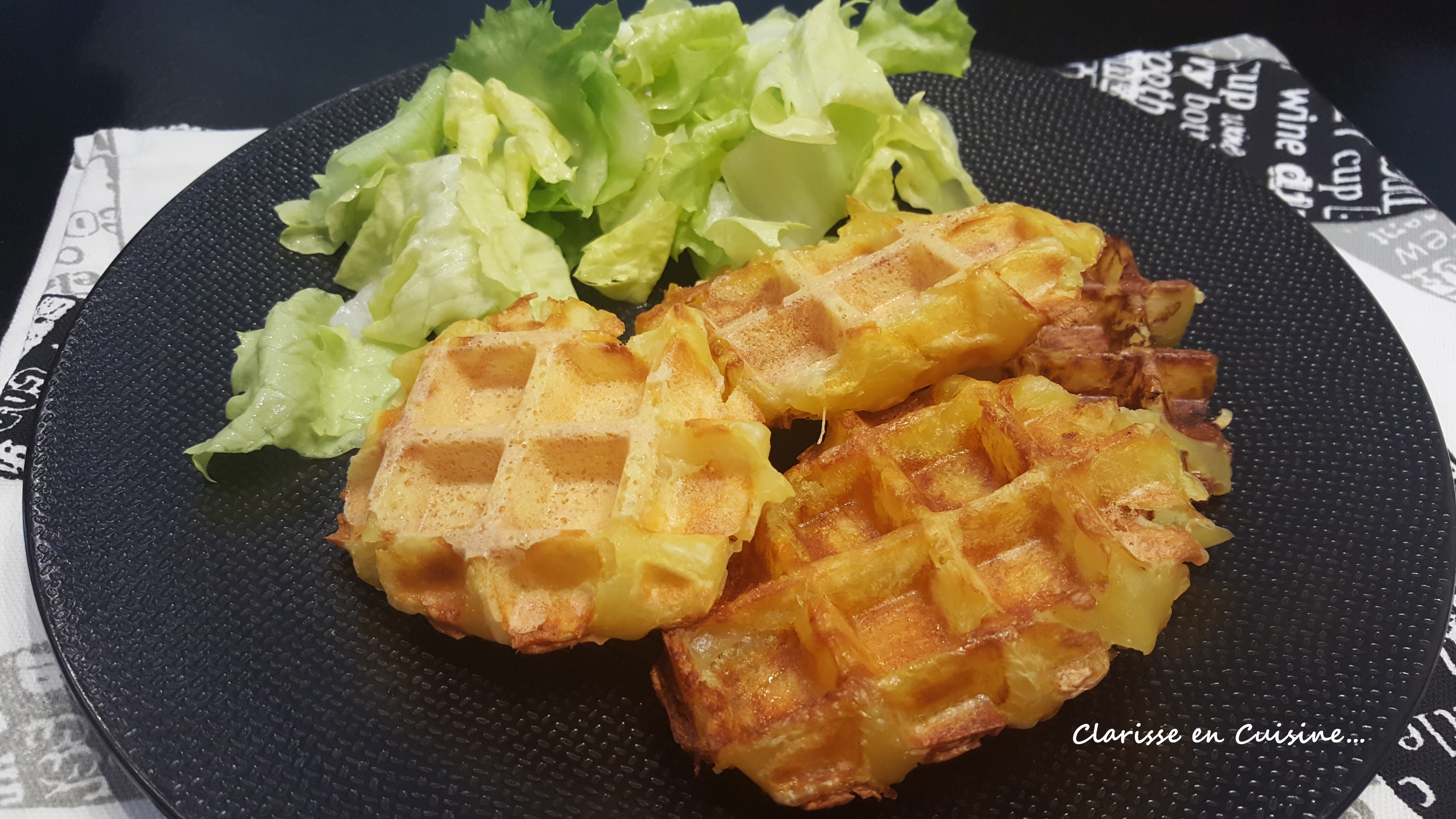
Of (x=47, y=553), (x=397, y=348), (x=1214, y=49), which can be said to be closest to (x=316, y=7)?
(x=397, y=348)

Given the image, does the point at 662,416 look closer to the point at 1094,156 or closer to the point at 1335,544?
the point at 1335,544

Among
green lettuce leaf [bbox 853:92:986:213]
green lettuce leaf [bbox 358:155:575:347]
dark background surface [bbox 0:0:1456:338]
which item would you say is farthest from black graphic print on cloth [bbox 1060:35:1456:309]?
green lettuce leaf [bbox 358:155:575:347]

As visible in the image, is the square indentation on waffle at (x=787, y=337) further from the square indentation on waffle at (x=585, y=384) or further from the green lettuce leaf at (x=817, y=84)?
the green lettuce leaf at (x=817, y=84)

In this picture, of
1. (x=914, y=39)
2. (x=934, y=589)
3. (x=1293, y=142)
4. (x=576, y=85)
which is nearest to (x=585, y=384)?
(x=934, y=589)

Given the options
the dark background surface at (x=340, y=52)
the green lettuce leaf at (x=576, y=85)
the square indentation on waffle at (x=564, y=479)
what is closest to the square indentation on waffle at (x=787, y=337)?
the square indentation on waffle at (x=564, y=479)

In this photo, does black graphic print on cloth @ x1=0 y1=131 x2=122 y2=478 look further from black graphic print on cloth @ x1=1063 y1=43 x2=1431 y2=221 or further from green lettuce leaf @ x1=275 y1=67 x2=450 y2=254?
black graphic print on cloth @ x1=1063 y1=43 x2=1431 y2=221
